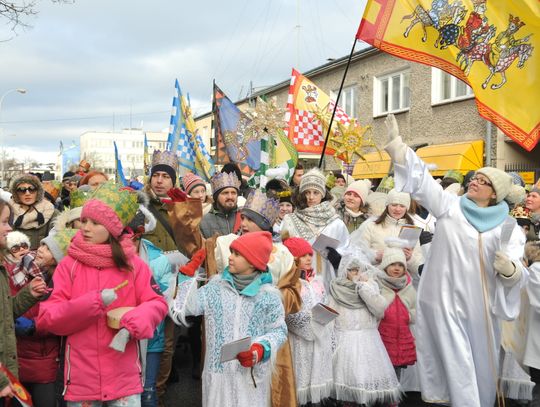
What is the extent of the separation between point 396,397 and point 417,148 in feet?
53.2

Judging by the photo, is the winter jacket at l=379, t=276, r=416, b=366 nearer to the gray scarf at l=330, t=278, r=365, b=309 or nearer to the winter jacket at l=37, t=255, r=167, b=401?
the gray scarf at l=330, t=278, r=365, b=309

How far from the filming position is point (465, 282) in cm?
466

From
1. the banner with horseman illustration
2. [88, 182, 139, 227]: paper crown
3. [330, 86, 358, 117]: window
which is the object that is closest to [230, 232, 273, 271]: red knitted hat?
[88, 182, 139, 227]: paper crown

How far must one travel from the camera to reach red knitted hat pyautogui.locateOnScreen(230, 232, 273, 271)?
11.9 feet

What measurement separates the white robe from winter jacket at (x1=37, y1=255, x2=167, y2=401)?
7.65ft

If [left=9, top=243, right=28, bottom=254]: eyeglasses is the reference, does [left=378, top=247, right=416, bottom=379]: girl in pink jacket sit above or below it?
below

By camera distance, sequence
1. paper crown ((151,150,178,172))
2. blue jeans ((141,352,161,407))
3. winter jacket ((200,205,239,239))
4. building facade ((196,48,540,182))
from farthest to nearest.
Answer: building facade ((196,48,540,182)) → paper crown ((151,150,178,172)) → winter jacket ((200,205,239,239)) → blue jeans ((141,352,161,407))

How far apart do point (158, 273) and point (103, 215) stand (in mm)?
1188

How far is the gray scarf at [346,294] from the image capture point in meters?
4.98

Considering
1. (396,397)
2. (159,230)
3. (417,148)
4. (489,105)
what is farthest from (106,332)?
(417,148)

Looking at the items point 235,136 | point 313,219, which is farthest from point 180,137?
point 313,219

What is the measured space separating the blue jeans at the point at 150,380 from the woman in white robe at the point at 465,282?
7.02 ft

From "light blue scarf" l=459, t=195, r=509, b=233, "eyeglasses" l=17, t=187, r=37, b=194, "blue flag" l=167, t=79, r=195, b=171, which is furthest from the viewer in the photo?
"blue flag" l=167, t=79, r=195, b=171

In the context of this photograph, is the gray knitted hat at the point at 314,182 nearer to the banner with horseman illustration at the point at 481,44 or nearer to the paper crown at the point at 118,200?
the banner with horseman illustration at the point at 481,44
